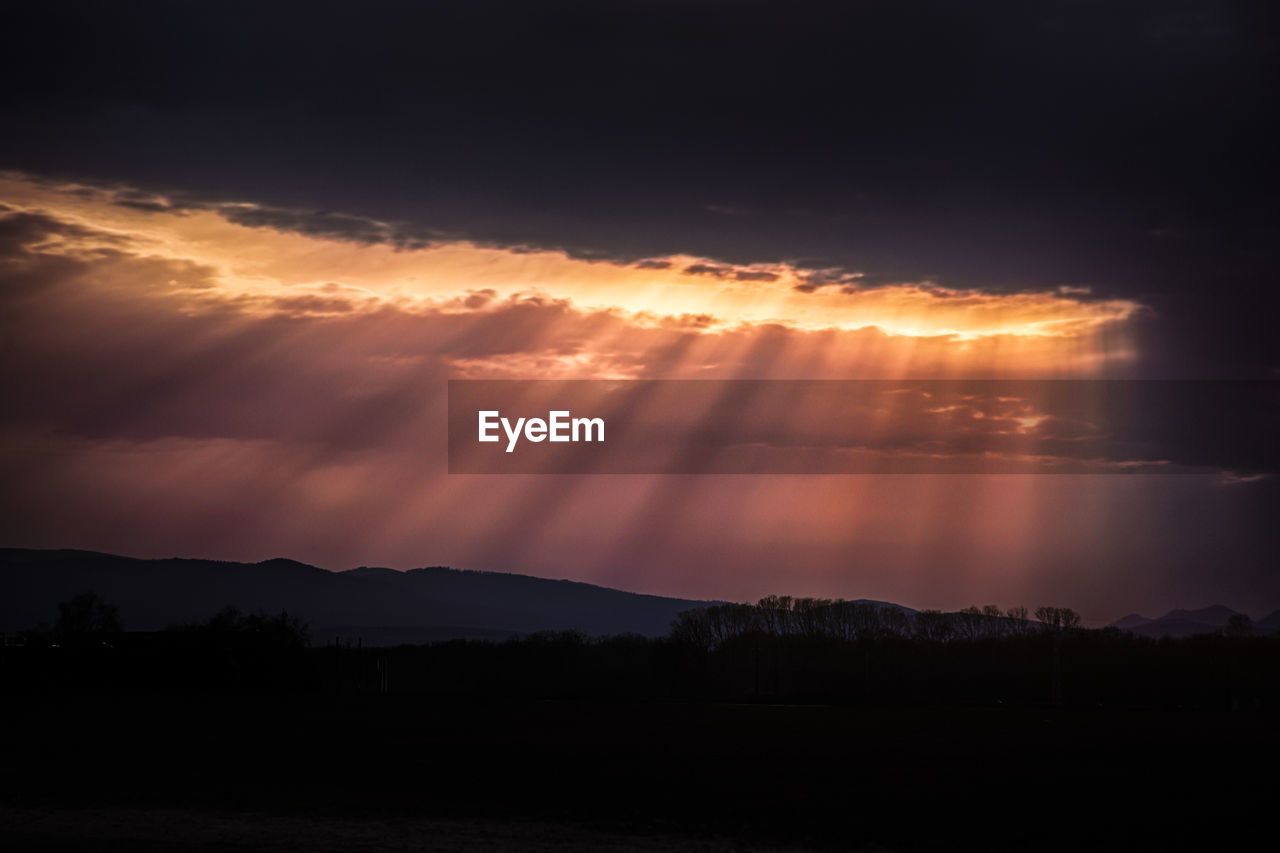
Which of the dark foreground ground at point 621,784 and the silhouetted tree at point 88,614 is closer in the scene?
the dark foreground ground at point 621,784

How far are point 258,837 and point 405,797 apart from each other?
13.0ft

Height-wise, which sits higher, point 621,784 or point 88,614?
point 88,614

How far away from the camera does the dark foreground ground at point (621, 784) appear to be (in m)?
16.4

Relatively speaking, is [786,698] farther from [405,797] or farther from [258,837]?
[258,837]

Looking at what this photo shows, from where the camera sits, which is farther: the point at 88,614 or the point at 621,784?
the point at 88,614

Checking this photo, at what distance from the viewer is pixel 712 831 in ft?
54.9

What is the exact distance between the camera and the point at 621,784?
21281mm

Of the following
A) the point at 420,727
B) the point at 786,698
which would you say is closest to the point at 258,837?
the point at 420,727

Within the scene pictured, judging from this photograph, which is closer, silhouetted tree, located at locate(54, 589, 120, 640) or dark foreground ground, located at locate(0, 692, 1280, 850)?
dark foreground ground, located at locate(0, 692, 1280, 850)

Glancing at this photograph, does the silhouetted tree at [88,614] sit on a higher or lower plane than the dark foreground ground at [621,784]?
higher

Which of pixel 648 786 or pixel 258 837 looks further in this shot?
pixel 648 786

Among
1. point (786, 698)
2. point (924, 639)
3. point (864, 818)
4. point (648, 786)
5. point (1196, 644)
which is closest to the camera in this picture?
point (864, 818)

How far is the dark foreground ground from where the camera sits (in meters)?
16.4

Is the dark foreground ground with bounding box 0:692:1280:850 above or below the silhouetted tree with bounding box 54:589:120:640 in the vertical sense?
below
